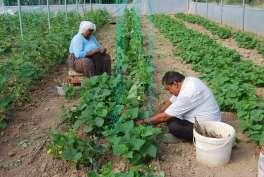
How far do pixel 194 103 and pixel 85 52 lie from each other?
2.76 meters

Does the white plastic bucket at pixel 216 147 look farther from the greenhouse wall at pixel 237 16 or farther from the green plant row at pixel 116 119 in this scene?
the greenhouse wall at pixel 237 16

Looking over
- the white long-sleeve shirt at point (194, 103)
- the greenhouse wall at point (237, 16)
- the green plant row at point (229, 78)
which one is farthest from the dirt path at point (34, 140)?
the greenhouse wall at point (237, 16)

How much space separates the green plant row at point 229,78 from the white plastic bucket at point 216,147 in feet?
1.18

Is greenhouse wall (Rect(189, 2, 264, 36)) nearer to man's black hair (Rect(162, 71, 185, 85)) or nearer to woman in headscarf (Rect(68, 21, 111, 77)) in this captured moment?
woman in headscarf (Rect(68, 21, 111, 77))

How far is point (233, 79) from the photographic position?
21.6ft

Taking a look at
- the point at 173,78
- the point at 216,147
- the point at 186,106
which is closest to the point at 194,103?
the point at 186,106

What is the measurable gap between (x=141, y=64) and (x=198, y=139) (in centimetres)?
278

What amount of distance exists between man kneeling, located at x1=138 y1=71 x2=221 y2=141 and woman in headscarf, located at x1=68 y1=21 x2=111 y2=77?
2365 mm

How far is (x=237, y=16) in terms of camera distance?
15742mm

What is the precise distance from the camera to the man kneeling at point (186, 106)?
439 cm

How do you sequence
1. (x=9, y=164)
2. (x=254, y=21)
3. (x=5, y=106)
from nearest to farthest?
(x=9, y=164) < (x=5, y=106) < (x=254, y=21)

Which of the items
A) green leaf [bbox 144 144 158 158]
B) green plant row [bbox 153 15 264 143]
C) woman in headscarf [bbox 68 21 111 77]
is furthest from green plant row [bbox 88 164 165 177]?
woman in headscarf [bbox 68 21 111 77]

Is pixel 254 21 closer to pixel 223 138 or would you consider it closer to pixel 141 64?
pixel 141 64

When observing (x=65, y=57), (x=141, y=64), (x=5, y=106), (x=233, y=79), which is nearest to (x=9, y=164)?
(x=5, y=106)
